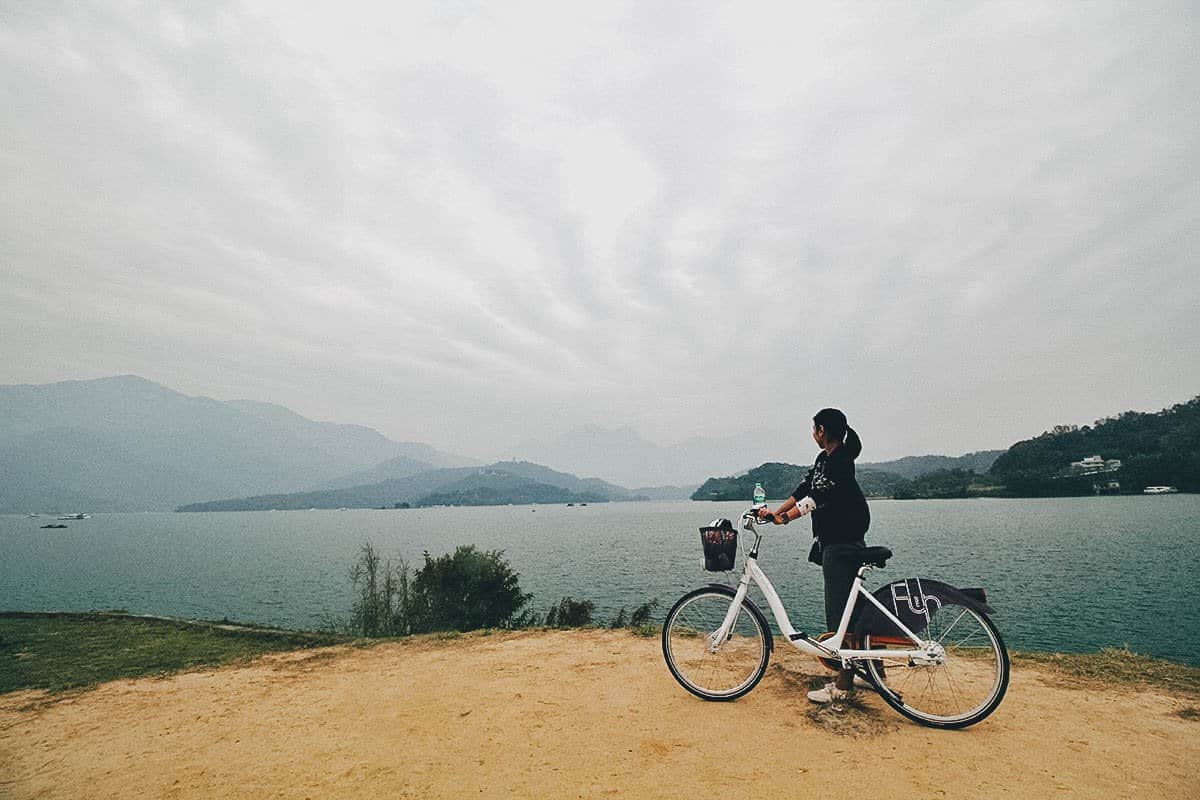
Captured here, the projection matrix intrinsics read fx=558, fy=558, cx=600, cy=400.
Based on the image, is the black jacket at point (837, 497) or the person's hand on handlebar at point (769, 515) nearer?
the black jacket at point (837, 497)

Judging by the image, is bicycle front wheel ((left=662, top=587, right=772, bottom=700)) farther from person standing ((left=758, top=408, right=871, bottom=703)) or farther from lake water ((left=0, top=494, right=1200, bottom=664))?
lake water ((left=0, top=494, right=1200, bottom=664))

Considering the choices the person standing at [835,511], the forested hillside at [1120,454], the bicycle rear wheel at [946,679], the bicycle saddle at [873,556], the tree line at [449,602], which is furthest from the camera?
the forested hillside at [1120,454]

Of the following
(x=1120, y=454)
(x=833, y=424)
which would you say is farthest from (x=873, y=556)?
(x=1120, y=454)

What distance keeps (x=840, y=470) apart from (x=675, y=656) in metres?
2.75

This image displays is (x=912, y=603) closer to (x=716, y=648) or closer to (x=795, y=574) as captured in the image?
(x=716, y=648)

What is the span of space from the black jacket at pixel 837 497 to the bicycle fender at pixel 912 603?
576 mm

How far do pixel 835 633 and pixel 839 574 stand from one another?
565mm

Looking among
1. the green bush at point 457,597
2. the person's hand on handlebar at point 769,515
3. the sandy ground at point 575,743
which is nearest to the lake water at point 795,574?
the green bush at point 457,597

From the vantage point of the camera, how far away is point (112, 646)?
12.4 metres

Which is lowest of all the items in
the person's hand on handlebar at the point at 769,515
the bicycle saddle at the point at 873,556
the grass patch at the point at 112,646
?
the grass patch at the point at 112,646

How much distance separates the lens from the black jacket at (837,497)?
213 inches

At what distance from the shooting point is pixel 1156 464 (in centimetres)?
11281

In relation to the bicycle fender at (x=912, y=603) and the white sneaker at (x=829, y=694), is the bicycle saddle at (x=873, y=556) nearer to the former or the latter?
the bicycle fender at (x=912, y=603)

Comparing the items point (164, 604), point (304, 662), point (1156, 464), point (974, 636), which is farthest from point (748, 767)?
point (1156, 464)
